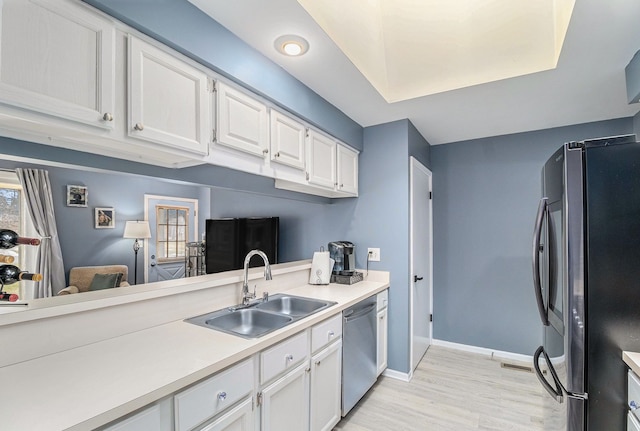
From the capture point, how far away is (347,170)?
2812 millimetres

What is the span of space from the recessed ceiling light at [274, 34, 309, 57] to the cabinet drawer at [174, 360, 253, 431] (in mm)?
1637

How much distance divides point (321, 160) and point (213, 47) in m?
1.16

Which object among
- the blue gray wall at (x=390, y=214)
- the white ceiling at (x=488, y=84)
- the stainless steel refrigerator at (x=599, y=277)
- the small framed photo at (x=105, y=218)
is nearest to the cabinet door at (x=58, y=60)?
the white ceiling at (x=488, y=84)

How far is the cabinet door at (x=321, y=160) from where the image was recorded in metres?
2.29

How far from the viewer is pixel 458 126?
299 cm

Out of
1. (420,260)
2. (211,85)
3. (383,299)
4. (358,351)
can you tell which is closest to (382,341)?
(383,299)

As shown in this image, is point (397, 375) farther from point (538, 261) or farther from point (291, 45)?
point (291, 45)

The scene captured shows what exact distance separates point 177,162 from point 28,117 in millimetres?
633

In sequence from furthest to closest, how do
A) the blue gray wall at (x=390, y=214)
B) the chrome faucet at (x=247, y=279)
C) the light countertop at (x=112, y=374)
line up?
the blue gray wall at (x=390, y=214)
the chrome faucet at (x=247, y=279)
the light countertop at (x=112, y=374)

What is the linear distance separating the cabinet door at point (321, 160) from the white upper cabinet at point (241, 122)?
505 mm

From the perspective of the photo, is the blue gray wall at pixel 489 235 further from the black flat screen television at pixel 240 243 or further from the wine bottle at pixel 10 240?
the wine bottle at pixel 10 240

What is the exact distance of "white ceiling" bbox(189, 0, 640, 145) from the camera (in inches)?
57.0

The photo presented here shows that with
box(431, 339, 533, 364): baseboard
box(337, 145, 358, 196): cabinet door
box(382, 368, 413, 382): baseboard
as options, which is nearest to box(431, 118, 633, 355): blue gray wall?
box(431, 339, 533, 364): baseboard

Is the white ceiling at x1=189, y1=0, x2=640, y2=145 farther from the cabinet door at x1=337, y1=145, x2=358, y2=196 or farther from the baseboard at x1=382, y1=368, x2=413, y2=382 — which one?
the baseboard at x1=382, y1=368, x2=413, y2=382
